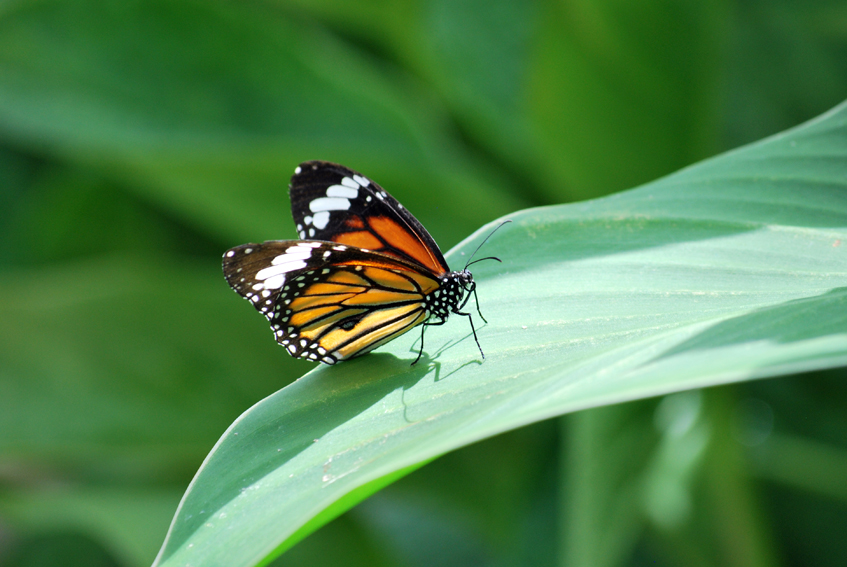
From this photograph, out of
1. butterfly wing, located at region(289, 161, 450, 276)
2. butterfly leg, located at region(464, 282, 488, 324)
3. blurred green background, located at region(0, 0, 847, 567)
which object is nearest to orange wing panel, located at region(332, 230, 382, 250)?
butterfly wing, located at region(289, 161, 450, 276)

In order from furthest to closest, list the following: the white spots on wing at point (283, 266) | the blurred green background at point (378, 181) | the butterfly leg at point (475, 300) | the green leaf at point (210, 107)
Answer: the green leaf at point (210, 107) → the blurred green background at point (378, 181) → the white spots on wing at point (283, 266) → the butterfly leg at point (475, 300)

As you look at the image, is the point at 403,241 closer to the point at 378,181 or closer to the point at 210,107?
the point at 378,181

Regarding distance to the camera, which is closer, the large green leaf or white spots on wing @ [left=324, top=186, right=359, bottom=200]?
the large green leaf

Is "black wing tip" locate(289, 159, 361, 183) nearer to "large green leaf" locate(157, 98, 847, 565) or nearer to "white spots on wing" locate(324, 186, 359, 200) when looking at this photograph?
"white spots on wing" locate(324, 186, 359, 200)

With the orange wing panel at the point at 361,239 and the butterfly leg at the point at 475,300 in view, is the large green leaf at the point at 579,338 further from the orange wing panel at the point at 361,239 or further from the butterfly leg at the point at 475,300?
the orange wing panel at the point at 361,239

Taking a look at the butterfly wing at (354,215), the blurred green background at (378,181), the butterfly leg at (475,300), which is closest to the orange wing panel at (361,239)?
the butterfly wing at (354,215)
